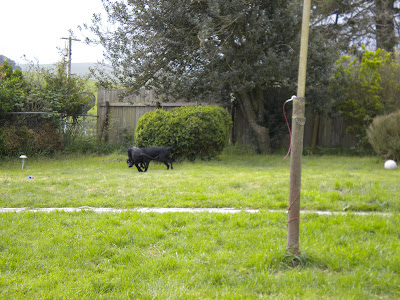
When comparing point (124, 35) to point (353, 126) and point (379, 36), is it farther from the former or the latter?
point (379, 36)

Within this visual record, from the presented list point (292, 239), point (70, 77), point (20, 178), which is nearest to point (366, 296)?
point (292, 239)

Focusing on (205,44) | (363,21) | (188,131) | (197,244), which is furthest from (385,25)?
(197,244)

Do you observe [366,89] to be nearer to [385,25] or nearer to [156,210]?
[385,25]

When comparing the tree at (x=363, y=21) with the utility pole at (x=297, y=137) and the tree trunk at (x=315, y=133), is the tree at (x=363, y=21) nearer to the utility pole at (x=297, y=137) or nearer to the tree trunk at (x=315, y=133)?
the tree trunk at (x=315, y=133)

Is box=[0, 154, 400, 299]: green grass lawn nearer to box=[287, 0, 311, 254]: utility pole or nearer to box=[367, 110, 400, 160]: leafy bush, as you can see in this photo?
box=[287, 0, 311, 254]: utility pole

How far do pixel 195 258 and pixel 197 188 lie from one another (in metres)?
3.30

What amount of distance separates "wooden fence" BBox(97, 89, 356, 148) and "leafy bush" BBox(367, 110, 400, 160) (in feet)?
12.1

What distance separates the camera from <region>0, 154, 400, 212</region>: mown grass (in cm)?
609

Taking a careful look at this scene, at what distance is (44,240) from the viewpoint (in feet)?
14.0

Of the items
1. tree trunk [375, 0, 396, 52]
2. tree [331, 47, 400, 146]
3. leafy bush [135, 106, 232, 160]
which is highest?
tree trunk [375, 0, 396, 52]

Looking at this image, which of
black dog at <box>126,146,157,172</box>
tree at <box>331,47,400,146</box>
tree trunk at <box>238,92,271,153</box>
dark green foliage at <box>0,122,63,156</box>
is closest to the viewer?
black dog at <box>126,146,157,172</box>

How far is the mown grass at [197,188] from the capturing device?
6.09 metres

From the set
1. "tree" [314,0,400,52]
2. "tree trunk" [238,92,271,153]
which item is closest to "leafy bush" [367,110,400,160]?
"tree trunk" [238,92,271,153]

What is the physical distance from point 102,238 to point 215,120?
7.48 m
